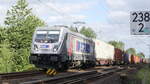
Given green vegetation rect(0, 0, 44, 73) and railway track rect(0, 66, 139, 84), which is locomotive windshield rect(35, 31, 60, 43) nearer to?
railway track rect(0, 66, 139, 84)

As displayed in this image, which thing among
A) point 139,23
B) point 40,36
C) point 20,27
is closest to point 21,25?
point 20,27

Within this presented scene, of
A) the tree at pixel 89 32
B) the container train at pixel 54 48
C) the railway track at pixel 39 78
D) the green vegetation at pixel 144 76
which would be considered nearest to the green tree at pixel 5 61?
the container train at pixel 54 48

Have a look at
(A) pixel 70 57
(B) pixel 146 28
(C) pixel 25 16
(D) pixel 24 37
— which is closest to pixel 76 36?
(A) pixel 70 57

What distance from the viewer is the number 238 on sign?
485 inches

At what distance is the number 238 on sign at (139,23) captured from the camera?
40.4 feet

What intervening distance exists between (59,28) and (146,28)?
13.5 metres

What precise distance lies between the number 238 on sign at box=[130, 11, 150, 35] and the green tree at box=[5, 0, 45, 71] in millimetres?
52410

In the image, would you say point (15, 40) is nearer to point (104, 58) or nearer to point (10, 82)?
point (104, 58)

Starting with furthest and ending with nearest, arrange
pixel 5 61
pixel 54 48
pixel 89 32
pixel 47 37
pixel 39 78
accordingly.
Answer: pixel 89 32, pixel 5 61, pixel 47 37, pixel 54 48, pixel 39 78

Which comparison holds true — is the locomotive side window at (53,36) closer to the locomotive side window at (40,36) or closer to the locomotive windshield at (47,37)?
the locomotive windshield at (47,37)

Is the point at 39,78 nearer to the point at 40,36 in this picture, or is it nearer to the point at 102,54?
the point at 40,36

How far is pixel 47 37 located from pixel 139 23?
13.3 m

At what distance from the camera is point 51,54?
2428 centimetres

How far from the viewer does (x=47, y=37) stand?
982 inches
